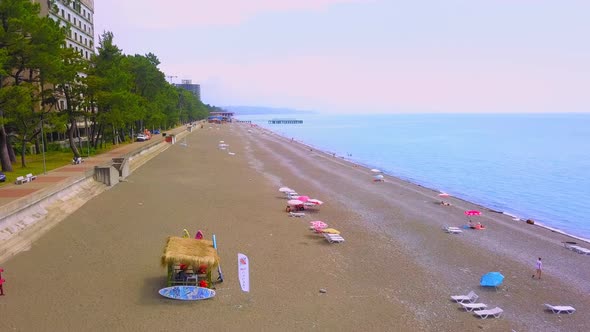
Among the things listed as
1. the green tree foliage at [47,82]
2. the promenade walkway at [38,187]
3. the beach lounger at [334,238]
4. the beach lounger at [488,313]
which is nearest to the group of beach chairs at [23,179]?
the promenade walkway at [38,187]

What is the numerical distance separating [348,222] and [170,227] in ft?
34.6

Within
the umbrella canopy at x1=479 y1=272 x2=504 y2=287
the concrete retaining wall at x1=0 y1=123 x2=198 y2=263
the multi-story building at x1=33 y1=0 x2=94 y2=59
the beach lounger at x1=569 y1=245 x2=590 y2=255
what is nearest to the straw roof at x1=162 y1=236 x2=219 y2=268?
the concrete retaining wall at x1=0 y1=123 x2=198 y2=263

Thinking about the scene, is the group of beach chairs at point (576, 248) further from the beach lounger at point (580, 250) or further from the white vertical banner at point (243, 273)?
the white vertical banner at point (243, 273)

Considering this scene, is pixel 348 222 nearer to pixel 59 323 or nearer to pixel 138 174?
pixel 59 323

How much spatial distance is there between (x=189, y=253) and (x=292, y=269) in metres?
4.67

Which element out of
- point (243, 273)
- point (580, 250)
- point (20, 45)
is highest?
point (20, 45)

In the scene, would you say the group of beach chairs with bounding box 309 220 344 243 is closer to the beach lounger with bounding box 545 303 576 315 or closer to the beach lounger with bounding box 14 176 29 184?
the beach lounger with bounding box 545 303 576 315

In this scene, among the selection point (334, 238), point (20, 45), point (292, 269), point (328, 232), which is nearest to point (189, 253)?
point (292, 269)

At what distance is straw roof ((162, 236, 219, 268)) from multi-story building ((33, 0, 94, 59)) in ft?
189

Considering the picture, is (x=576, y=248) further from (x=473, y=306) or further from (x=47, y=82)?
(x=47, y=82)

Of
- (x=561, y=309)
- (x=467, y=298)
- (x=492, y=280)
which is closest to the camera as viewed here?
(x=561, y=309)

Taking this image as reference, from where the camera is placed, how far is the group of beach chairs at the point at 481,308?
576 inches

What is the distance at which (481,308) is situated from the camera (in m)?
15.0

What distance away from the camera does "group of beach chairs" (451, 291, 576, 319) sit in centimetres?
1463
